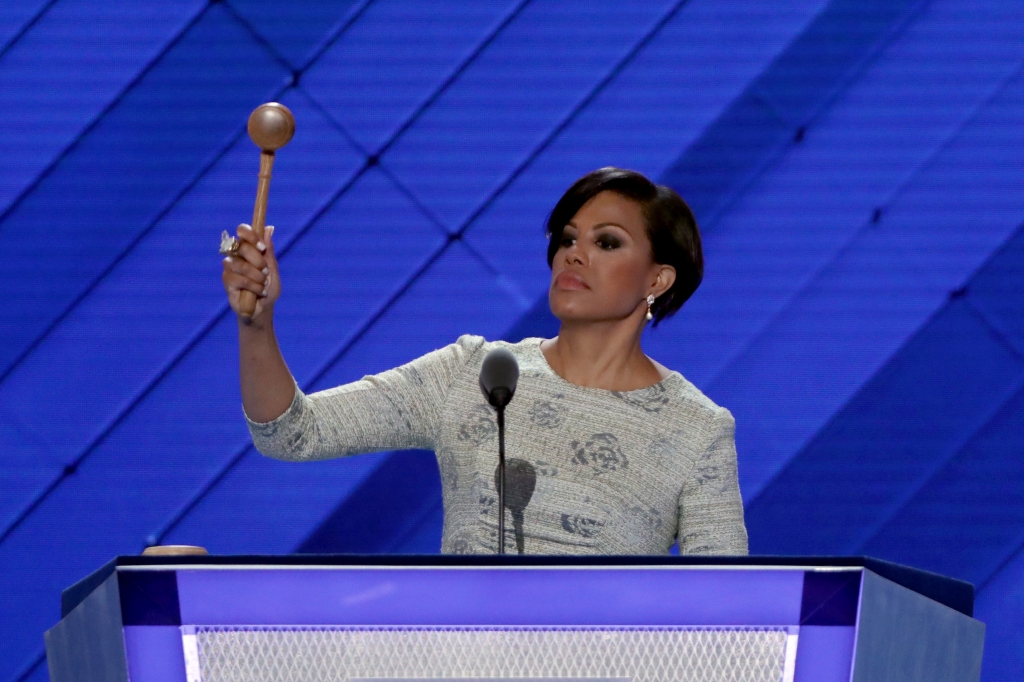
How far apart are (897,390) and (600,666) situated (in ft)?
5.44

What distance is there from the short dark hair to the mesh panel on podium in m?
0.80

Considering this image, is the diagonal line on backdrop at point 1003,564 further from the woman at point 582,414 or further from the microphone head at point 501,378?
the microphone head at point 501,378

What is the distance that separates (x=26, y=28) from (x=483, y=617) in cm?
190

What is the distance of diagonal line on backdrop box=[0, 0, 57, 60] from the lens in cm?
233

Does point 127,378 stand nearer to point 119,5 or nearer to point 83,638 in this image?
point 119,5

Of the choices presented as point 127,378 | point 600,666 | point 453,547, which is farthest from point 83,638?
point 127,378

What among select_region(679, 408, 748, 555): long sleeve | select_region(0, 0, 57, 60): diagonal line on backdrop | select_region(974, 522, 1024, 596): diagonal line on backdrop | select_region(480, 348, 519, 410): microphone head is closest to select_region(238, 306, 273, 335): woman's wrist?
select_region(480, 348, 519, 410): microphone head

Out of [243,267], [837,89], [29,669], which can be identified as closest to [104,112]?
[29,669]

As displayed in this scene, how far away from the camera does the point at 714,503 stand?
1465 millimetres

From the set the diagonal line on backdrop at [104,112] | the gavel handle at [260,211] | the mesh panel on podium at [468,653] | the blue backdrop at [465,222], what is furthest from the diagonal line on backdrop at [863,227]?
Answer: the mesh panel on podium at [468,653]

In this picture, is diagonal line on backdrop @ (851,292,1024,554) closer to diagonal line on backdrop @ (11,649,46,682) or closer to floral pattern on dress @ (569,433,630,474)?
floral pattern on dress @ (569,433,630,474)

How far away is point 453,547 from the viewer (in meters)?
1.45

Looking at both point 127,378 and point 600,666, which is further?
point 127,378

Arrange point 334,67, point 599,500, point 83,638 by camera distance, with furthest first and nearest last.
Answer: point 334,67
point 599,500
point 83,638
